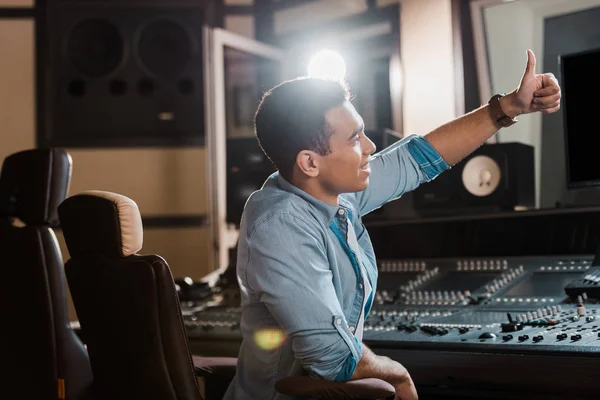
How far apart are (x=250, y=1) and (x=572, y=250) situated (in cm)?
304

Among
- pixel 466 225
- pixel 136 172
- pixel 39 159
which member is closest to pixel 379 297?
pixel 466 225

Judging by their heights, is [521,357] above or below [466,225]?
below

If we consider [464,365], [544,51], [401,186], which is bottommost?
[464,365]

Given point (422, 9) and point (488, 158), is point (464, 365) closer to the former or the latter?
point (488, 158)

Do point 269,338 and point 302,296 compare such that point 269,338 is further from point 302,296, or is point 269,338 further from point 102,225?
point 102,225

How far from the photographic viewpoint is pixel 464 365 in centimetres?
165

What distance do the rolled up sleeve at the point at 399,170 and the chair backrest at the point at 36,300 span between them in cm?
92

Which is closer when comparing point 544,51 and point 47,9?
point 544,51

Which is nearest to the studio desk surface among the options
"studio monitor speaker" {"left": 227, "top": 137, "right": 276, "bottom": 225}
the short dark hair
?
the short dark hair

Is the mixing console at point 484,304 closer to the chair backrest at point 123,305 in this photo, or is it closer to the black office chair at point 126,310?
the black office chair at point 126,310

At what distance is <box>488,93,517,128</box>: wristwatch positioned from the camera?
1770 mm

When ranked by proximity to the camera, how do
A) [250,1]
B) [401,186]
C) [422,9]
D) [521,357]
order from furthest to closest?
[250,1]
[422,9]
[401,186]
[521,357]

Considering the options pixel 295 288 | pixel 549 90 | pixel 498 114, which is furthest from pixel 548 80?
pixel 295 288

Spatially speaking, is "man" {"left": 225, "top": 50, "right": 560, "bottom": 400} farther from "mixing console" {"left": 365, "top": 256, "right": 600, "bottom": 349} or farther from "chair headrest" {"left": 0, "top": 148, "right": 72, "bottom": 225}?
"chair headrest" {"left": 0, "top": 148, "right": 72, "bottom": 225}
